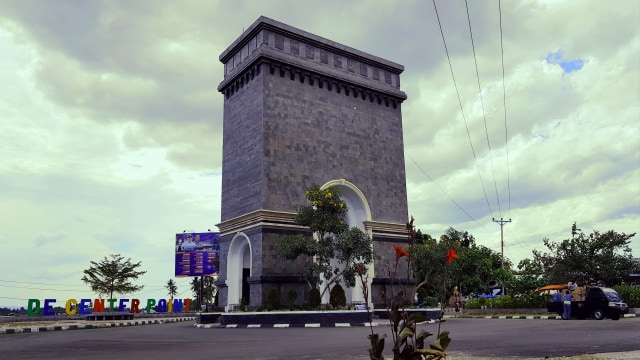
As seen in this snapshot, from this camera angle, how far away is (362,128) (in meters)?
33.9

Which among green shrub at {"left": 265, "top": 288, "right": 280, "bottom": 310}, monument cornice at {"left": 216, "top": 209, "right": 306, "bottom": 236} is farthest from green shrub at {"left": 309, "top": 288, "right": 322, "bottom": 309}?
monument cornice at {"left": 216, "top": 209, "right": 306, "bottom": 236}

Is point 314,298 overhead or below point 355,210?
below

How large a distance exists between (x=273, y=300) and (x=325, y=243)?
3.76m

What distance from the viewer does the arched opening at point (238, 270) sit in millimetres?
30547

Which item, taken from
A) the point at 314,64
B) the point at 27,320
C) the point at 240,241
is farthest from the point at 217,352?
the point at 27,320

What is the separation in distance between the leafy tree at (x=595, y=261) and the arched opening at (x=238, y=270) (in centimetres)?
2132

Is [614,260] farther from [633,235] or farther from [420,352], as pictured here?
[420,352]

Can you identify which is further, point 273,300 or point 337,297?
point 337,297

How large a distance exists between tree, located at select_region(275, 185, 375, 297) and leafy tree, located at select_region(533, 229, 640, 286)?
56.2ft

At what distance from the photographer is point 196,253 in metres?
62.8

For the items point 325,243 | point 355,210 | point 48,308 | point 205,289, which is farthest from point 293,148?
point 205,289

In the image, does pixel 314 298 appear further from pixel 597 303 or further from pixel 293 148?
pixel 597 303

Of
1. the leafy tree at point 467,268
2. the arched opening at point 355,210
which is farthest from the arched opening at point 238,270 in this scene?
the leafy tree at point 467,268

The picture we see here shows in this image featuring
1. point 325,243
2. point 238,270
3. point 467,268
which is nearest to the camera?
point 325,243
